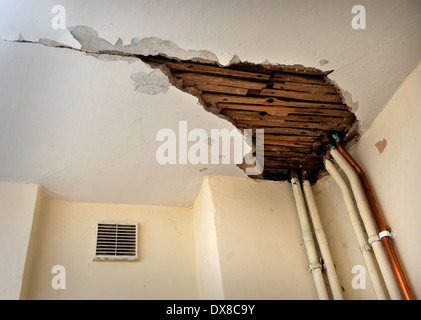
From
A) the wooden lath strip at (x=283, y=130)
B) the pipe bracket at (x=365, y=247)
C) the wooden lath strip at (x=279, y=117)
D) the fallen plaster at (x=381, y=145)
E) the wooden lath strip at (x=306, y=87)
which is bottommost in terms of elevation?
the pipe bracket at (x=365, y=247)

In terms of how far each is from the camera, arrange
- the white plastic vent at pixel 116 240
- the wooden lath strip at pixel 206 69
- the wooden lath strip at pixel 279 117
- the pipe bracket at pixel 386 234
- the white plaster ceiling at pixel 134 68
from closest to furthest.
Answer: the white plaster ceiling at pixel 134 68 → the wooden lath strip at pixel 206 69 → the pipe bracket at pixel 386 234 → the wooden lath strip at pixel 279 117 → the white plastic vent at pixel 116 240

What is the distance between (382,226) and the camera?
1.99 m

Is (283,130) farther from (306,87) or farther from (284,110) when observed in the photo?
(306,87)

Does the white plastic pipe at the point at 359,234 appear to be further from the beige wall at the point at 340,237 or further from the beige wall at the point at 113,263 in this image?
the beige wall at the point at 113,263

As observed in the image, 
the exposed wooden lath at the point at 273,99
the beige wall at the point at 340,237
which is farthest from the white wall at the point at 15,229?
the beige wall at the point at 340,237

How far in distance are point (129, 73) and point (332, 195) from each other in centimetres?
146

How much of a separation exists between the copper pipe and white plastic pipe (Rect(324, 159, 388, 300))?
10cm

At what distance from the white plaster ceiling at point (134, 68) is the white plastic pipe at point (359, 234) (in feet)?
1.17

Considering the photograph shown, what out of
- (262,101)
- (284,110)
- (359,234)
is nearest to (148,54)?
(262,101)

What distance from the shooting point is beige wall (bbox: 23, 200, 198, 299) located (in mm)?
2186

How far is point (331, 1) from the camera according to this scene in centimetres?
163

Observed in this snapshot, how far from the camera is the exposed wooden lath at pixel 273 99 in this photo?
6.15 ft

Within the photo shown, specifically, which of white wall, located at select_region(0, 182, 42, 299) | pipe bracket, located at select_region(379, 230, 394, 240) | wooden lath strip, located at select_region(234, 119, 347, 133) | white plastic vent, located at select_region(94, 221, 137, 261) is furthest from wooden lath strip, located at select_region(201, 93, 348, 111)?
white wall, located at select_region(0, 182, 42, 299)

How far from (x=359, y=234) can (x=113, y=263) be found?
141 centimetres
